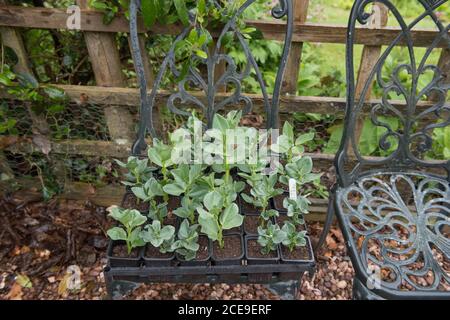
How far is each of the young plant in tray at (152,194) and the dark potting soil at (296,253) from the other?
0.40m

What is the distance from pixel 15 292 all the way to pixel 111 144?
2.50 feet

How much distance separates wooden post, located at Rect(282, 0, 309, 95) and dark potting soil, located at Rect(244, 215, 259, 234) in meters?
0.60

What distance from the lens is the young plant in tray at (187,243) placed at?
3.85ft

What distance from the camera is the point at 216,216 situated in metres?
1.17

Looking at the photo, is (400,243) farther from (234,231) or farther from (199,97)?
(199,97)

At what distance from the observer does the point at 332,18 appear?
3.14 meters

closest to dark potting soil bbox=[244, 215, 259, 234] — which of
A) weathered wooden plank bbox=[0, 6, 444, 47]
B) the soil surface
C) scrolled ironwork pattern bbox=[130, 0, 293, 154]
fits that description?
the soil surface

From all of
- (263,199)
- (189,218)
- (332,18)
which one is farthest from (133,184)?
(332,18)

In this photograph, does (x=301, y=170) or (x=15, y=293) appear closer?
(x=301, y=170)

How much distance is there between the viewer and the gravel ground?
1756 millimetres

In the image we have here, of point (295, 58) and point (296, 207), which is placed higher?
point (295, 58)

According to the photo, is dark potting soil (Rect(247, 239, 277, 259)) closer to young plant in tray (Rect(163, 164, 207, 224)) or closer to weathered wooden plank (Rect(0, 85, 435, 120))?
young plant in tray (Rect(163, 164, 207, 224))

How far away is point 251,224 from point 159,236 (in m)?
0.34

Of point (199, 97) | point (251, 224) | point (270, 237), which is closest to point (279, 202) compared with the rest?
point (251, 224)
